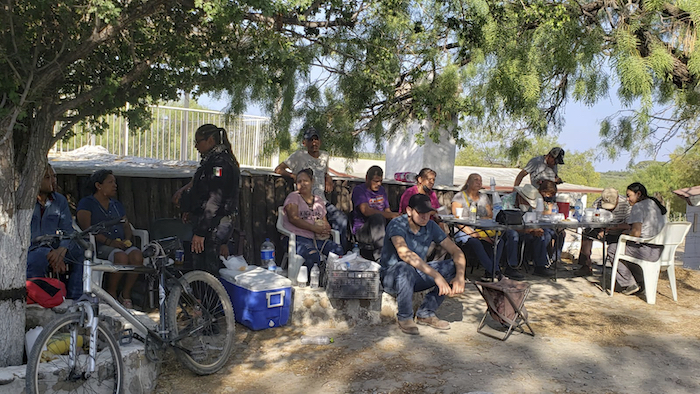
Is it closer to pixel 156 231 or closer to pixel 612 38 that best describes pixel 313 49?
pixel 156 231

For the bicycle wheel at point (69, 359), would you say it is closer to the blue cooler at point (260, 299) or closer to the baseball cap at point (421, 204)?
the blue cooler at point (260, 299)

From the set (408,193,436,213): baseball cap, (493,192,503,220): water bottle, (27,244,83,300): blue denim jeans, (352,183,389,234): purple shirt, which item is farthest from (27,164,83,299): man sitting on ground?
(493,192,503,220): water bottle

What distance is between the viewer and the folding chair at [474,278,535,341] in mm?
4871

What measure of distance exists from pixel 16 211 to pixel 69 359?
38.6 inches

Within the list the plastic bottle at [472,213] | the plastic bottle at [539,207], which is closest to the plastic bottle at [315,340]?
the plastic bottle at [472,213]

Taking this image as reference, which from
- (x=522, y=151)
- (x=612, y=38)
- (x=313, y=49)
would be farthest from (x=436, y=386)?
(x=522, y=151)

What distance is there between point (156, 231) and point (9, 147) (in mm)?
2105

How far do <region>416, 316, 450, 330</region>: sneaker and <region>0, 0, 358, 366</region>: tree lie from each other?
2.54 m

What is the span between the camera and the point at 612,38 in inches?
227

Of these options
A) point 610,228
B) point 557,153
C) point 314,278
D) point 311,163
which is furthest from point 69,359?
point 557,153

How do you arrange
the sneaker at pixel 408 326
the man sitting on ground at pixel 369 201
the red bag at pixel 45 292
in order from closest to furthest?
the red bag at pixel 45 292
the sneaker at pixel 408 326
the man sitting on ground at pixel 369 201

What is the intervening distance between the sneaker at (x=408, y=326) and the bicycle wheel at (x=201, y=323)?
1.52m

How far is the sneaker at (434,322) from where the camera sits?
16.8ft

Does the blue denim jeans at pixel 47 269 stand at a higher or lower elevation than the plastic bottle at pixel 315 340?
higher
